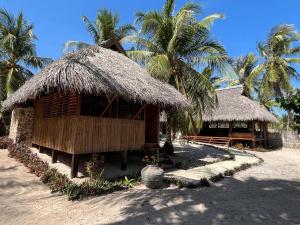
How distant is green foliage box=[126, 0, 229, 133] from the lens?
1227 cm

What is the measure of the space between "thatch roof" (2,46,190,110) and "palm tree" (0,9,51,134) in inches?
283

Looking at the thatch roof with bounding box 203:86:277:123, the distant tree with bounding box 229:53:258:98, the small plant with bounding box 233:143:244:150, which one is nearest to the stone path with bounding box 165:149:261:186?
the small plant with bounding box 233:143:244:150

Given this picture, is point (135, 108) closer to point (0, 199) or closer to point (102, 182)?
point (102, 182)

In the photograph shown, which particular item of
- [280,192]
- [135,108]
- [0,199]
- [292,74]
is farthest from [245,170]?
[292,74]

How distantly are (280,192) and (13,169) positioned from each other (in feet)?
28.8

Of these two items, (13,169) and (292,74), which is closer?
(13,169)

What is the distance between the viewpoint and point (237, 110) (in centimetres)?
1966

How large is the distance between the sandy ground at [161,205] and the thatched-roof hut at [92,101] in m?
1.82

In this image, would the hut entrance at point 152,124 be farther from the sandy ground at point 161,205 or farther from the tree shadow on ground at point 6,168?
the tree shadow on ground at point 6,168

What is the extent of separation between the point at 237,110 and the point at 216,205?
15152 millimetres

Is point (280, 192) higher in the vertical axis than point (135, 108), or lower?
lower

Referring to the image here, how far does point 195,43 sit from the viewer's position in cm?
1275

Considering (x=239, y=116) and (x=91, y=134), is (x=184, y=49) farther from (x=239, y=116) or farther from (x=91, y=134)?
(x=239, y=116)

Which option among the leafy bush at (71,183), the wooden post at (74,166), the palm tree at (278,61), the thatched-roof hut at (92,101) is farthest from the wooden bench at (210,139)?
the wooden post at (74,166)
